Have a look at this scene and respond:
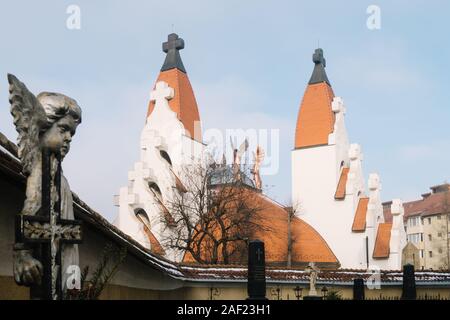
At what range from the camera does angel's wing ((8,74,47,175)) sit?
412 centimetres

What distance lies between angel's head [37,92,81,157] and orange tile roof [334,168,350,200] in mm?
35749

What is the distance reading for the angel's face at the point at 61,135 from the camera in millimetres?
4387

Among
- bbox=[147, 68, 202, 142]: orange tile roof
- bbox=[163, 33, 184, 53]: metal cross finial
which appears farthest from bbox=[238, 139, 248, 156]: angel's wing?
bbox=[163, 33, 184, 53]: metal cross finial

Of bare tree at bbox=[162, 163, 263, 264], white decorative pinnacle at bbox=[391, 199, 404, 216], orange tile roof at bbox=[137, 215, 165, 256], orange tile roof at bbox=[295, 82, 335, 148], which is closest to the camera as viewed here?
bare tree at bbox=[162, 163, 263, 264]

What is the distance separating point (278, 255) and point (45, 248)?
32887 millimetres

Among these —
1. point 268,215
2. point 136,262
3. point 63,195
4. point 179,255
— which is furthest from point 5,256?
point 268,215

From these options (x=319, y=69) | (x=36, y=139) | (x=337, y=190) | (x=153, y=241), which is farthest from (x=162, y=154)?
(x=36, y=139)

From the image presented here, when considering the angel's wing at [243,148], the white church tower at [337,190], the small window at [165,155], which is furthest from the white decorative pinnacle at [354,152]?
the small window at [165,155]

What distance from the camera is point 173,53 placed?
39750 millimetres

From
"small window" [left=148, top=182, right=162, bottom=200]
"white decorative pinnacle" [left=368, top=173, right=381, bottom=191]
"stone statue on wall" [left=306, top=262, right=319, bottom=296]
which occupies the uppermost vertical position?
"white decorative pinnacle" [left=368, top=173, right=381, bottom=191]

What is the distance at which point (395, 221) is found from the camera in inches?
1521

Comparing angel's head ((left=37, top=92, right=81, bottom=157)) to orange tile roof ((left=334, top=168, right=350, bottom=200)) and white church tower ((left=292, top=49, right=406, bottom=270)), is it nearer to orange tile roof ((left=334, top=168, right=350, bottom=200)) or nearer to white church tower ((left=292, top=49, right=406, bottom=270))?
white church tower ((left=292, top=49, right=406, bottom=270))

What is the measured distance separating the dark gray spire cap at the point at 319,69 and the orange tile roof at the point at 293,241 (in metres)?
9.85
